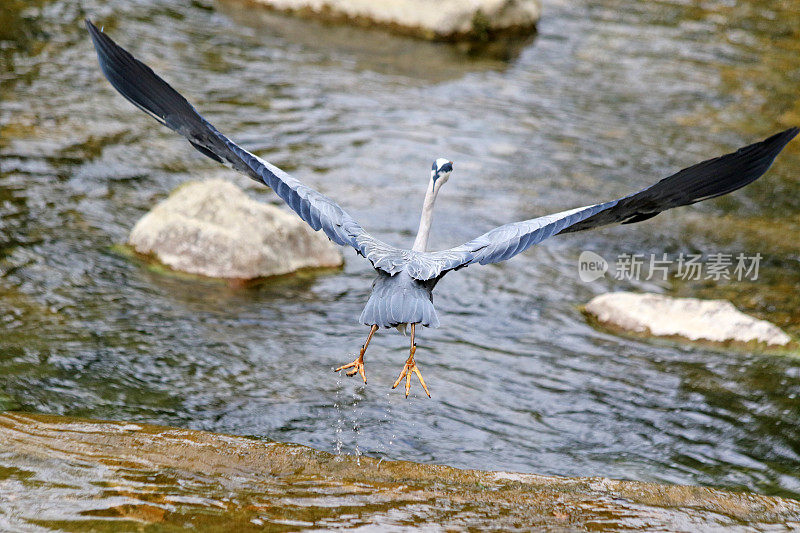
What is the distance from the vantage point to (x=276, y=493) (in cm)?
418

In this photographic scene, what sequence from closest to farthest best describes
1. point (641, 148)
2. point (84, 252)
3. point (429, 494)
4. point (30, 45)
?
point (429, 494) < point (84, 252) < point (641, 148) < point (30, 45)

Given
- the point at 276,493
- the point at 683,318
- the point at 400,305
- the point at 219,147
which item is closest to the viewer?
the point at 276,493

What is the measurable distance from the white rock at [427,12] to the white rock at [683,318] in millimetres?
8322

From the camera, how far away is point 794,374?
660cm

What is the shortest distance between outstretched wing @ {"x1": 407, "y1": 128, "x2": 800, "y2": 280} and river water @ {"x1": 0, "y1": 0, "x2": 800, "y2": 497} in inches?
46.6

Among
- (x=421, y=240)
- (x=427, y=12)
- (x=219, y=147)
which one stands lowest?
(x=421, y=240)

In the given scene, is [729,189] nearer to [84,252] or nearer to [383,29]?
[84,252]

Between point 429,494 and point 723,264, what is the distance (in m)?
5.19

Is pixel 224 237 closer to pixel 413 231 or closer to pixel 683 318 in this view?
pixel 413 231

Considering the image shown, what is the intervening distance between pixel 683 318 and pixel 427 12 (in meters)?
8.85

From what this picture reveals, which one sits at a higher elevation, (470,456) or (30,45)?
(30,45)

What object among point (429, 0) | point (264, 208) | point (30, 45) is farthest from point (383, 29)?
point (264, 208)

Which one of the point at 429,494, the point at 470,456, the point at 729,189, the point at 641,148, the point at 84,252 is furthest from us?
the point at 641,148

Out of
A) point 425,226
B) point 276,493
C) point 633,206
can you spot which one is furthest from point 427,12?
point 276,493
